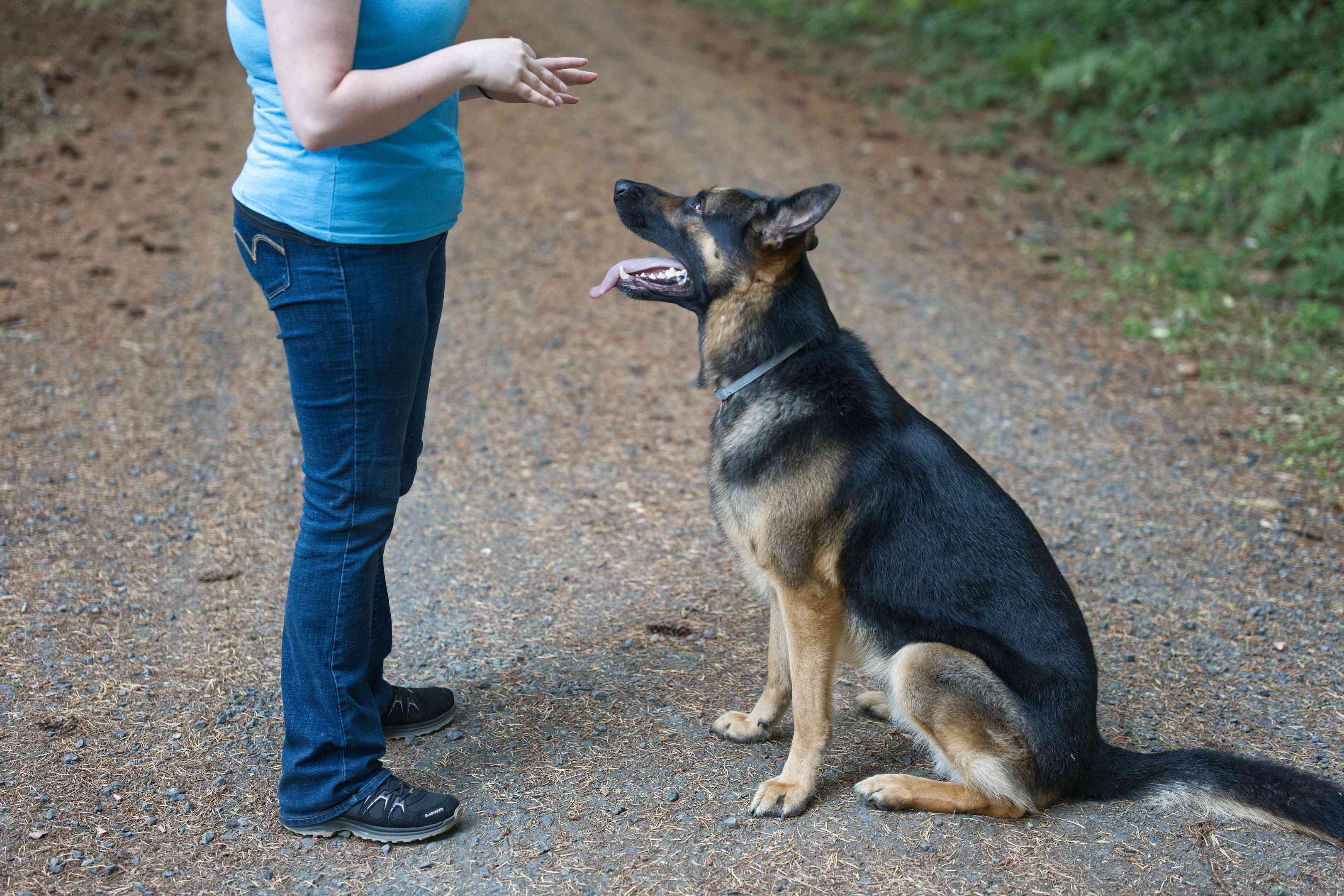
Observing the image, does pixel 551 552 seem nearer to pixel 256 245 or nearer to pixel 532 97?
pixel 256 245

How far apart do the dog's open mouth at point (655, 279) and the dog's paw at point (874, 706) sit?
1.76m

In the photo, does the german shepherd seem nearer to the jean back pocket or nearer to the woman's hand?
the woman's hand

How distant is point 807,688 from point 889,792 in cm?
43

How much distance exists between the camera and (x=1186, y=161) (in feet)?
33.0

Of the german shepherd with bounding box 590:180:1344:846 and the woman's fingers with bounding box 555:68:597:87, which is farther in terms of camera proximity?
the german shepherd with bounding box 590:180:1344:846

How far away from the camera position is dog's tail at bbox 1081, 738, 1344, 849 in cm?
329

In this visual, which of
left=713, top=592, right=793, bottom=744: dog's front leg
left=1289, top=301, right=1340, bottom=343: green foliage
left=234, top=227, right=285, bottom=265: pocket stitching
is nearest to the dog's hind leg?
left=713, top=592, right=793, bottom=744: dog's front leg

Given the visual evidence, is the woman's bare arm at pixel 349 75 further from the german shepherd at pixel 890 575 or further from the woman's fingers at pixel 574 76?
the german shepherd at pixel 890 575

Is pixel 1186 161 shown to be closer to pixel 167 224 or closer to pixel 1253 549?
pixel 1253 549

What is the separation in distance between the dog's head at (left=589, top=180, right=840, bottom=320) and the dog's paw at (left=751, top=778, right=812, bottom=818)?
1.64 metres

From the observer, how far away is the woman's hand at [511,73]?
264 centimetres

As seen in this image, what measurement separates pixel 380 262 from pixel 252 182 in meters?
0.40

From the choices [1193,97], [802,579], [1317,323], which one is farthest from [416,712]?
[1193,97]

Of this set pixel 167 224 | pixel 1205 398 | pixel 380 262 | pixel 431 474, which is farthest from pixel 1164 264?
pixel 167 224
